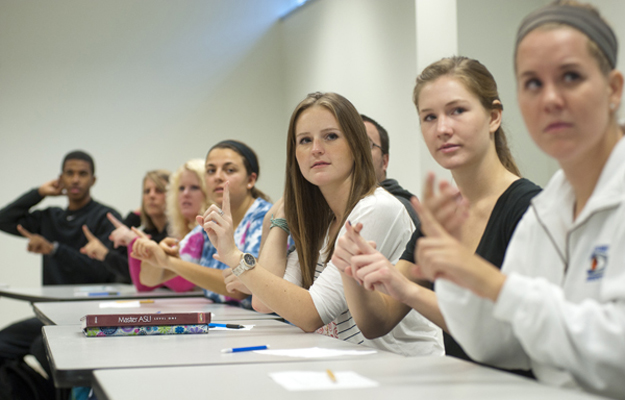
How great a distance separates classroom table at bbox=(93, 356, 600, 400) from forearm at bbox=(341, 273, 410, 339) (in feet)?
1.13

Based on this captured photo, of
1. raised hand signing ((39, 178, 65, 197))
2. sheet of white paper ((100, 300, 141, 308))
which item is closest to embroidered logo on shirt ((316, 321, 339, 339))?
sheet of white paper ((100, 300, 141, 308))

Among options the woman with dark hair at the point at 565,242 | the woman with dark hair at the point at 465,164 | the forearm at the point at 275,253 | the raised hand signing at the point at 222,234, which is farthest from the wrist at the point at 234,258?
the woman with dark hair at the point at 565,242

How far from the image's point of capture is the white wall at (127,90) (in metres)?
6.09

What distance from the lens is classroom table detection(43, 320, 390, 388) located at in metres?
1.32

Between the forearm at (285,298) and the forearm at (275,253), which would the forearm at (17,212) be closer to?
the forearm at (275,253)

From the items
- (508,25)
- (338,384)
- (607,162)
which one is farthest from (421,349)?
(508,25)

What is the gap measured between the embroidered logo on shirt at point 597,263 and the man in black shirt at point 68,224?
421 cm

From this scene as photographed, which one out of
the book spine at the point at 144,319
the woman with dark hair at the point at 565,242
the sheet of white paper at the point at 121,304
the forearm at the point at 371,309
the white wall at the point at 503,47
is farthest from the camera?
the white wall at the point at 503,47

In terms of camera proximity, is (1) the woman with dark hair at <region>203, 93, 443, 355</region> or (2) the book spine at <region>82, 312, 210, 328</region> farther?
(1) the woman with dark hair at <region>203, 93, 443, 355</region>

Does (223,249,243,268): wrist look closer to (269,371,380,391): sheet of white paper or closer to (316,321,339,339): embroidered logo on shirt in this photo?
(316,321,339,339): embroidered logo on shirt

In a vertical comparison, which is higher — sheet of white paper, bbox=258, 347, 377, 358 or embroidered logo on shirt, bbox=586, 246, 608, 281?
embroidered logo on shirt, bbox=586, 246, 608, 281

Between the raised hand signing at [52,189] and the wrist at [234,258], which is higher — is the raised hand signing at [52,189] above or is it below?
above

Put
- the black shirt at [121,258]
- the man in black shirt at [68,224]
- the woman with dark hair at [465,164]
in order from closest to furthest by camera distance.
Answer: the woman with dark hair at [465,164], the black shirt at [121,258], the man in black shirt at [68,224]

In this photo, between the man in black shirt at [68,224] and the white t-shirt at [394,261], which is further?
the man in black shirt at [68,224]
